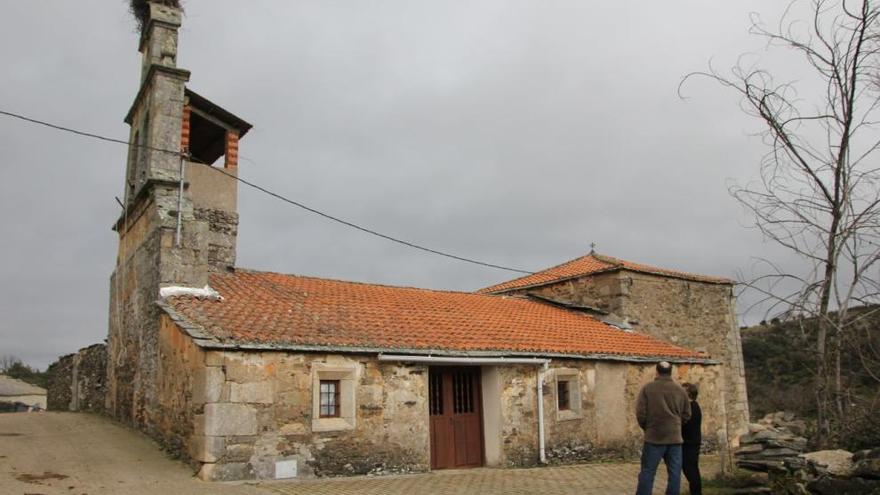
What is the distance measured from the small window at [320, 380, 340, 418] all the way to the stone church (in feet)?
0.05

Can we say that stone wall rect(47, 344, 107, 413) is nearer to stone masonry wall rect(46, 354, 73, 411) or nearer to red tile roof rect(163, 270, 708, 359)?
stone masonry wall rect(46, 354, 73, 411)

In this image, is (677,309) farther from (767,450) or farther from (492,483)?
(767,450)

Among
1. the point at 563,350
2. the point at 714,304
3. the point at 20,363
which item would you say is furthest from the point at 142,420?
the point at 20,363

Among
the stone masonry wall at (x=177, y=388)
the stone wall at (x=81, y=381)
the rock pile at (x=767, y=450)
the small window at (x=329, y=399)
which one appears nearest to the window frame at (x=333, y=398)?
the small window at (x=329, y=399)

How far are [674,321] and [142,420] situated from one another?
13.5 m

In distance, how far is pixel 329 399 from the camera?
10977mm

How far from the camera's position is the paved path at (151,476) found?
28.7ft

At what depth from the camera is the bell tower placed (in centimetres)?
1240

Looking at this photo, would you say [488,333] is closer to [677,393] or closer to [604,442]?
[604,442]

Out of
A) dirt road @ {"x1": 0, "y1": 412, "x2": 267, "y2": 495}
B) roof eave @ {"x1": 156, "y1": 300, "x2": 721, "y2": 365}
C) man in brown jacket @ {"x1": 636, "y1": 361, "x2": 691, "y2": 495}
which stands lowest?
dirt road @ {"x1": 0, "y1": 412, "x2": 267, "y2": 495}

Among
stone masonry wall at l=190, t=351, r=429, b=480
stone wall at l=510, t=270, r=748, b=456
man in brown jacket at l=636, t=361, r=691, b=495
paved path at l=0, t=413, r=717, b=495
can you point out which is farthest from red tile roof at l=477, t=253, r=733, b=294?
man in brown jacket at l=636, t=361, r=691, b=495

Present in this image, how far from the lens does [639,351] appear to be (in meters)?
15.6

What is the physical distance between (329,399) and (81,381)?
9.64 meters

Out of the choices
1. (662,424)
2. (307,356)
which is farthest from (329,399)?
(662,424)
